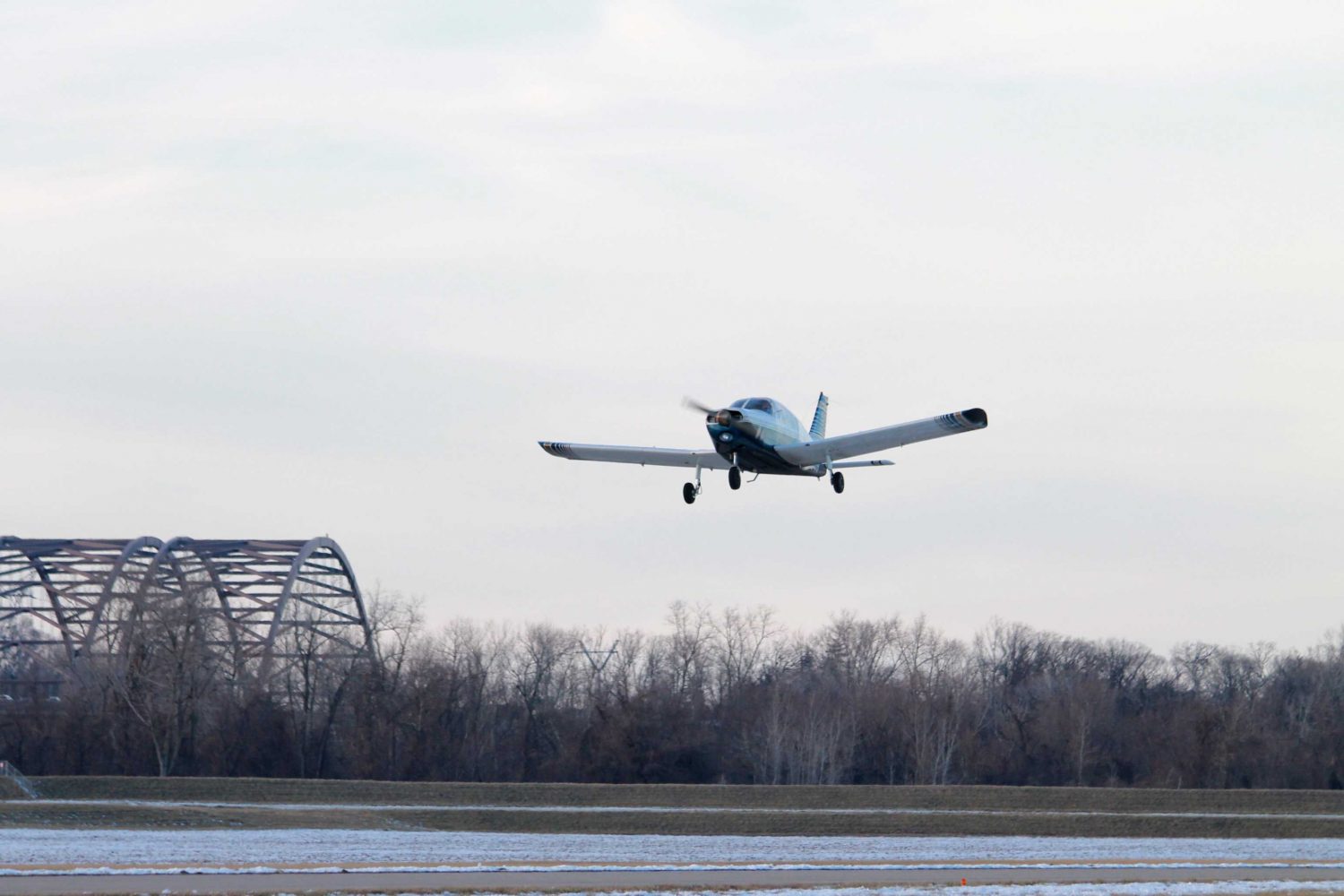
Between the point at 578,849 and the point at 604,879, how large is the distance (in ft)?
35.4

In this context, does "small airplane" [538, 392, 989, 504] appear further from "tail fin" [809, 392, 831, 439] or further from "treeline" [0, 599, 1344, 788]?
"treeline" [0, 599, 1344, 788]

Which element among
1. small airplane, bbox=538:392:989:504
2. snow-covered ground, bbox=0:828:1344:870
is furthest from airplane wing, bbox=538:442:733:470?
snow-covered ground, bbox=0:828:1344:870

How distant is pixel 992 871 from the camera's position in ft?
119

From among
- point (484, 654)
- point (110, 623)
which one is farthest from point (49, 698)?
point (484, 654)

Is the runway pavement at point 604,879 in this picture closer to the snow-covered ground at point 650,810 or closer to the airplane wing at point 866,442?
the airplane wing at point 866,442

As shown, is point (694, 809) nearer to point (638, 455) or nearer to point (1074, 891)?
point (638, 455)

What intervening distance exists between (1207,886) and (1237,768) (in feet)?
153

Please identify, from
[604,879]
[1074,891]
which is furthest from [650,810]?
[1074,891]

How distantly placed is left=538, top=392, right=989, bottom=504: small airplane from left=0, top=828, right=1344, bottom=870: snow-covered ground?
9886 millimetres

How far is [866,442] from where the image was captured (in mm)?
42094

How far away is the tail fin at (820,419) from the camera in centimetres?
5138

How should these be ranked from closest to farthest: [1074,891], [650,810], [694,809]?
[1074,891] → [650,810] → [694,809]

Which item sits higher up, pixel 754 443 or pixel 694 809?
pixel 754 443

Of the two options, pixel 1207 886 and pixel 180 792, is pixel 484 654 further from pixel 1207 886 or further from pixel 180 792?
pixel 1207 886
